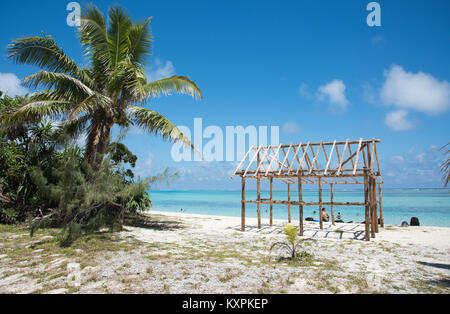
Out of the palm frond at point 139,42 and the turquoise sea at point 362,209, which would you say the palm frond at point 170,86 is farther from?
the turquoise sea at point 362,209

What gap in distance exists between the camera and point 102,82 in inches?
455

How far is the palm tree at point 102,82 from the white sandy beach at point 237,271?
481 cm

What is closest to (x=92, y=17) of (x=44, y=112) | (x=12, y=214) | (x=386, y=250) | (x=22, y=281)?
(x=44, y=112)

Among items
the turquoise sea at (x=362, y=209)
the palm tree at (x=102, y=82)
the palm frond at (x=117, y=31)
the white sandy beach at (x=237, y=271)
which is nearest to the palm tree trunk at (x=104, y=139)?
the palm tree at (x=102, y=82)

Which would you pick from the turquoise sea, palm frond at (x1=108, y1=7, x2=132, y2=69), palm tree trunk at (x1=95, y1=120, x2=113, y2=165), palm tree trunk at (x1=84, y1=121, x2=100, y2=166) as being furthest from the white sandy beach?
the turquoise sea

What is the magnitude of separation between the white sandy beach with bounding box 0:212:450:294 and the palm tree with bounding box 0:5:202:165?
4811 mm

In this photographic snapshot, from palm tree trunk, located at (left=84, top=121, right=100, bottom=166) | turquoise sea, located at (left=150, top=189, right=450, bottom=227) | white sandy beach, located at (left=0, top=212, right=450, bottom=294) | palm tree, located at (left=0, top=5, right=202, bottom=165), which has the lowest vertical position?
turquoise sea, located at (left=150, top=189, right=450, bottom=227)

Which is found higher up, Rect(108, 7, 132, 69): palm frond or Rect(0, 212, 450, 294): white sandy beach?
Rect(108, 7, 132, 69): palm frond

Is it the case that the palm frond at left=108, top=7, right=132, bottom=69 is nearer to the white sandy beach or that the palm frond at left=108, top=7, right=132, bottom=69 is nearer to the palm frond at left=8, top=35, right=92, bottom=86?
the palm frond at left=8, top=35, right=92, bottom=86

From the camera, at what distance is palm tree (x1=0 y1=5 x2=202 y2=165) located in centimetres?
1040

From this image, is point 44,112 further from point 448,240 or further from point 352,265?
point 448,240

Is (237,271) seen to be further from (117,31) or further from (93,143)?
(117,31)

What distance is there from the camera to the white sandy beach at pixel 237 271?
15.4 ft
